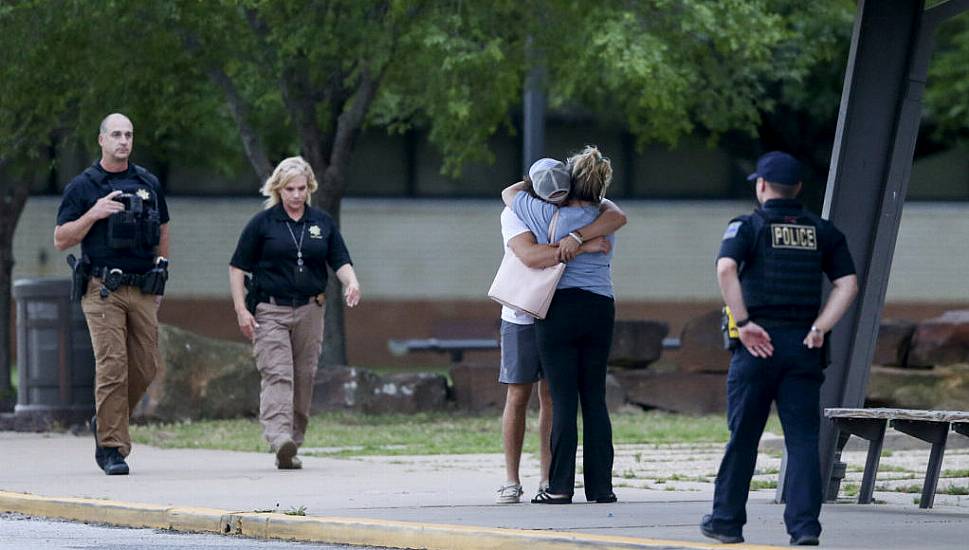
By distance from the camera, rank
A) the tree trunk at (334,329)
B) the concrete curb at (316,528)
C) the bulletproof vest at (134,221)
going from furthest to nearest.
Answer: the tree trunk at (334,329) → the bulletproof vest at (134,221) → the concrete curb at (316,528)

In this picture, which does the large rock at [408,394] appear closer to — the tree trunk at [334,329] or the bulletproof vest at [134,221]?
the tree trunk at [334,329]

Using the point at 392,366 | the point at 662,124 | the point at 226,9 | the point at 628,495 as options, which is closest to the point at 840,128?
the point at 628,495

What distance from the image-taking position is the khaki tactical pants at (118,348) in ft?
37.8

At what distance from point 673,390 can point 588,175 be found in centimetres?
937

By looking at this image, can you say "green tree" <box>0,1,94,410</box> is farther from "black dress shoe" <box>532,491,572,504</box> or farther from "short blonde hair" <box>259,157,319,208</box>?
"black dress shoe" <box>532,491,572,504</box>

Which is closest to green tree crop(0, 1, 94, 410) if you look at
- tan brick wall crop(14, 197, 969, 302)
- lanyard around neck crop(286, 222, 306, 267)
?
lanyard around neck crop(286, 222, 306, 267)

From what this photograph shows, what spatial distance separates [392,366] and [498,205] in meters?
3.37

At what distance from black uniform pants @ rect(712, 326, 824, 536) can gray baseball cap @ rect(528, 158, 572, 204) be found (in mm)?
2175

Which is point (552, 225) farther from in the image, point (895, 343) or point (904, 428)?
point (895, 343)

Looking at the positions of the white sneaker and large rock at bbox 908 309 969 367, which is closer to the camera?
the white sneaker

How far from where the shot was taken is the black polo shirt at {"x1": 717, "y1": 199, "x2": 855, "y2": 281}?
757 centimetres

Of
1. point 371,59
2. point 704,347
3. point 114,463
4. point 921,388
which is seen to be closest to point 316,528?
point 114,463

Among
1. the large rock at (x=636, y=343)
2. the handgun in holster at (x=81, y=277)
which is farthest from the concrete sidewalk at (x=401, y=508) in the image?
the large rock at (x=636, y=343)

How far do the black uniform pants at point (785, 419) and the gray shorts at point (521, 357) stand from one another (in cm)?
229
